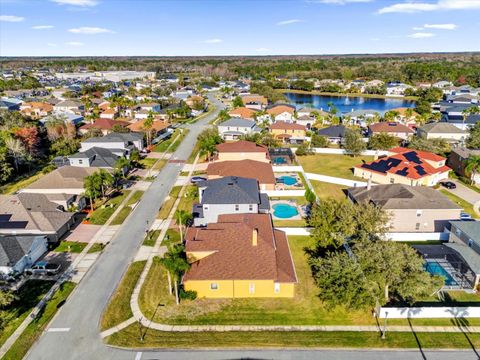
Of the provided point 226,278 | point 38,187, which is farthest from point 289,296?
point 38,187

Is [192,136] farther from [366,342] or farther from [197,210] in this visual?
[366,342]

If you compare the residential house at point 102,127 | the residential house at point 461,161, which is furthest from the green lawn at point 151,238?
the residential house at point 461,161

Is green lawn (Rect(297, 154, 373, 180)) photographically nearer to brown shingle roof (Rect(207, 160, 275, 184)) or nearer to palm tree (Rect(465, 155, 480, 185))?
brown shingle roof (Rect(207, 160, 275, 184))

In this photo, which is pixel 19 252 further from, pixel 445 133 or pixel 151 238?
pixel 445 133

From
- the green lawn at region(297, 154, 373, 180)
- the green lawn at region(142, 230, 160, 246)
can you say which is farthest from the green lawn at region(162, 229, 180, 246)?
the green lawn at region(297, 154, 373, 180)

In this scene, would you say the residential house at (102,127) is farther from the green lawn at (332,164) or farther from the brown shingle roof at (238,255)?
the brown shingle roof at (238,255)
